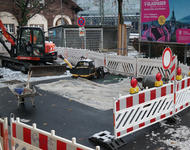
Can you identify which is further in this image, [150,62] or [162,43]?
[162,43]

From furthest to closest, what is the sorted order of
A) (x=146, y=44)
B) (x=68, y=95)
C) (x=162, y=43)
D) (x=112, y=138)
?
(x=146, y=44) < (x=162, y=43) < (x=68, y=95) < (x=112, y=138)

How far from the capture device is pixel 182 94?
770 centimetres

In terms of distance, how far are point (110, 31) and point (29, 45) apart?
14115mm

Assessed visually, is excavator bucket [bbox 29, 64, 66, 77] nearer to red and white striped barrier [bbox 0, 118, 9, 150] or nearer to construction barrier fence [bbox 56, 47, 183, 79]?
construction barrier fence [bbox 56, 47, 183, 79]

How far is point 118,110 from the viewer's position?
18.3ft

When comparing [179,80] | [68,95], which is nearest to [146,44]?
[68,95]

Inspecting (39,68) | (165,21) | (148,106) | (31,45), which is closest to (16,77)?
(39,68)

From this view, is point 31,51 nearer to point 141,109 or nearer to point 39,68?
point 39,68

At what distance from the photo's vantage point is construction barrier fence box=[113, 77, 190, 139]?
572 cm

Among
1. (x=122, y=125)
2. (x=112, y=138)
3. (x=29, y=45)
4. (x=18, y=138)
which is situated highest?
(x=29, y=45)

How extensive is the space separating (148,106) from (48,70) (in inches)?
376

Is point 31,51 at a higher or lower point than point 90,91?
higher

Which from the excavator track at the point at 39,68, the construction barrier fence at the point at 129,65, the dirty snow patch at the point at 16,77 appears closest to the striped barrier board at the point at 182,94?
the construction barrier fence at the point at 129,65

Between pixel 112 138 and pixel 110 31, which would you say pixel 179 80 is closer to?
pixel 112 138
